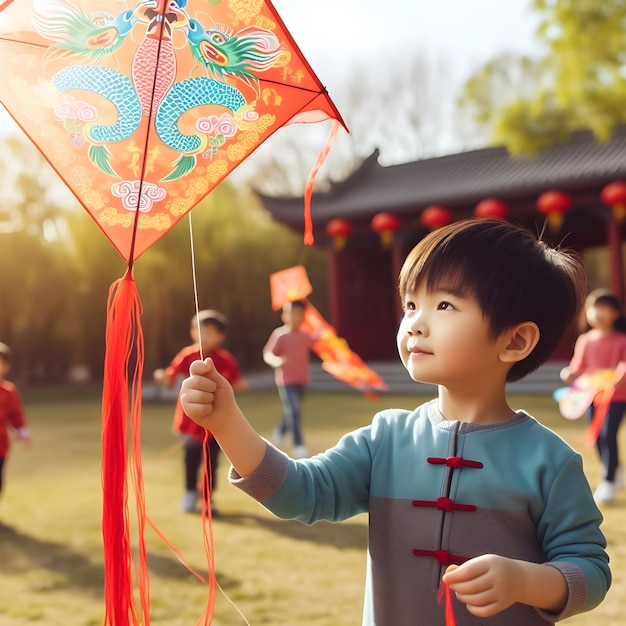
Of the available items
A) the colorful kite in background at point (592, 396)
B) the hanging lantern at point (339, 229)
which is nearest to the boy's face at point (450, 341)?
the colorful kite in background at point (592, 396)

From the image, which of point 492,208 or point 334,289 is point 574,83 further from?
point 334,289

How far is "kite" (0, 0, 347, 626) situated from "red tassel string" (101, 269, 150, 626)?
0.07m

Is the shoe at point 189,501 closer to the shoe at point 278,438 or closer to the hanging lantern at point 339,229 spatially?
the shoe at point 278,438

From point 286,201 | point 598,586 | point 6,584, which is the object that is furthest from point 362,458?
point 286,201

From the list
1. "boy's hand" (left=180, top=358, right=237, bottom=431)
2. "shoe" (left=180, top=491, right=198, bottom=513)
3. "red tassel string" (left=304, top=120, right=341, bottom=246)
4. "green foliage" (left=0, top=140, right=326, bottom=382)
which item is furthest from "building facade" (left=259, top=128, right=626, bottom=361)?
"boy's hand" (left=180, top=358, right=237, bottom=431)

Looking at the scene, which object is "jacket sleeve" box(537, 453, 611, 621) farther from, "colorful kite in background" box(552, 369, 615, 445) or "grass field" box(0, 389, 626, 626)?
"colorful kite in background" box(552, 369, 615, 445)

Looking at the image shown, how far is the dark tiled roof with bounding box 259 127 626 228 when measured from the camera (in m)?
12.5

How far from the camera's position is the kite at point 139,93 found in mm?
1564

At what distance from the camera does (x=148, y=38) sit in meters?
1.58

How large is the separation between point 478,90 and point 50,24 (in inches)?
640

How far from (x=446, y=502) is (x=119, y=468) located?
56 centimetres

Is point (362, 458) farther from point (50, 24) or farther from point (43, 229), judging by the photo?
point (43, 229)

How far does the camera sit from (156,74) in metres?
1.60

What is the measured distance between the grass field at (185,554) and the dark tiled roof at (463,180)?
259 inches
